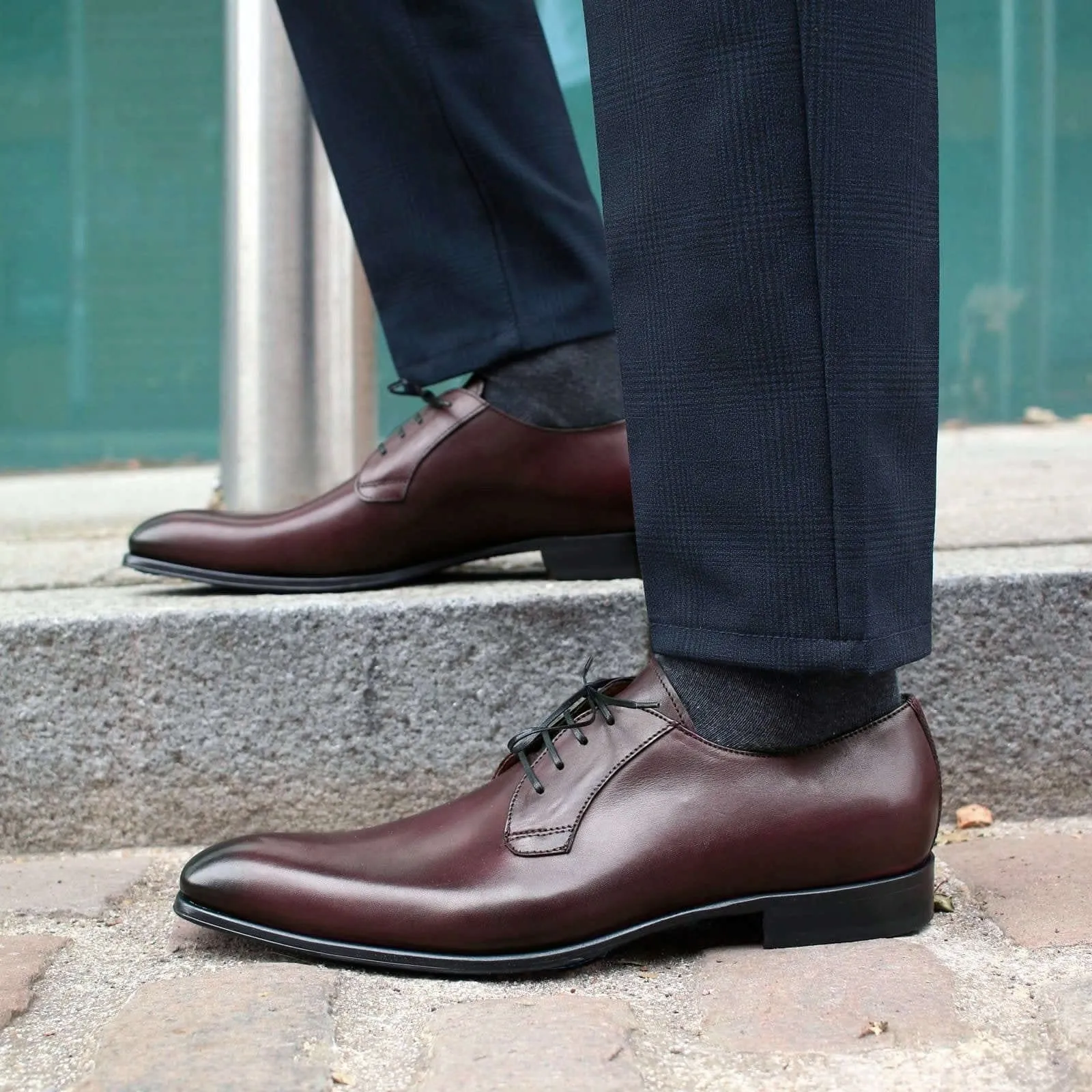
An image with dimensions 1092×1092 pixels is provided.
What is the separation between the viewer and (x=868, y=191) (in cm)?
69

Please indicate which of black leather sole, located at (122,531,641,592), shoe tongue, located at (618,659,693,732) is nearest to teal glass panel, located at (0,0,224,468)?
black leather sole, located at (122,531,641,592)

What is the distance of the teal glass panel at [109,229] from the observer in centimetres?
253

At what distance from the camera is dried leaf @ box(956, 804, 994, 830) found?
40.4 inches

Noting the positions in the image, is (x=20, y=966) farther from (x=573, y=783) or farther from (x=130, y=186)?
(x=130, y=186)

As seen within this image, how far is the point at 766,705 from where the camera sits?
77 centimetres

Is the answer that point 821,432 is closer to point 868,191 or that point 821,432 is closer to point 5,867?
point 868,191

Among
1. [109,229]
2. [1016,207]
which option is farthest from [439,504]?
[1016,207]

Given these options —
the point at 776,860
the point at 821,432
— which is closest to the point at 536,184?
the point at 821,432

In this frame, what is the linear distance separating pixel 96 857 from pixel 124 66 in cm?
204

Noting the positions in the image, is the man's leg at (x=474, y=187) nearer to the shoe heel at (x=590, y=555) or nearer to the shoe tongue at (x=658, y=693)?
the shoe heel at (x=590, y=555)

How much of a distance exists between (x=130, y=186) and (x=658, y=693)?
7.14ft

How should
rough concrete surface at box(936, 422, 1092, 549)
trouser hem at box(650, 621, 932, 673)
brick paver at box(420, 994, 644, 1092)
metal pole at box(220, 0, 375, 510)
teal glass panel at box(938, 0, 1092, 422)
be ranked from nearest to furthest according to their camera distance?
brick paver at box(420, 994, 644, 1092) → trouser hem at box(650, 621, 932, 673) → rough concrete surface at box(936, 422, 1092, 549) → metal pole at box(220, 0, 375, 510) → teal glass panel at box(938, 0, 1092, 422)

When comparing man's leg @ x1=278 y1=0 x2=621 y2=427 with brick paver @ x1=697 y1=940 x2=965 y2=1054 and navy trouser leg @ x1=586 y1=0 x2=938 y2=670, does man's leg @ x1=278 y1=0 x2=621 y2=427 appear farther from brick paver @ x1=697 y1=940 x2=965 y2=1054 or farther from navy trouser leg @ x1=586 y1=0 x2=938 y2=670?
brick paver @ x1=697 y1=940 x2=965 y2=1054

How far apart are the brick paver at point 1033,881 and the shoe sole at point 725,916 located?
0.07 m
